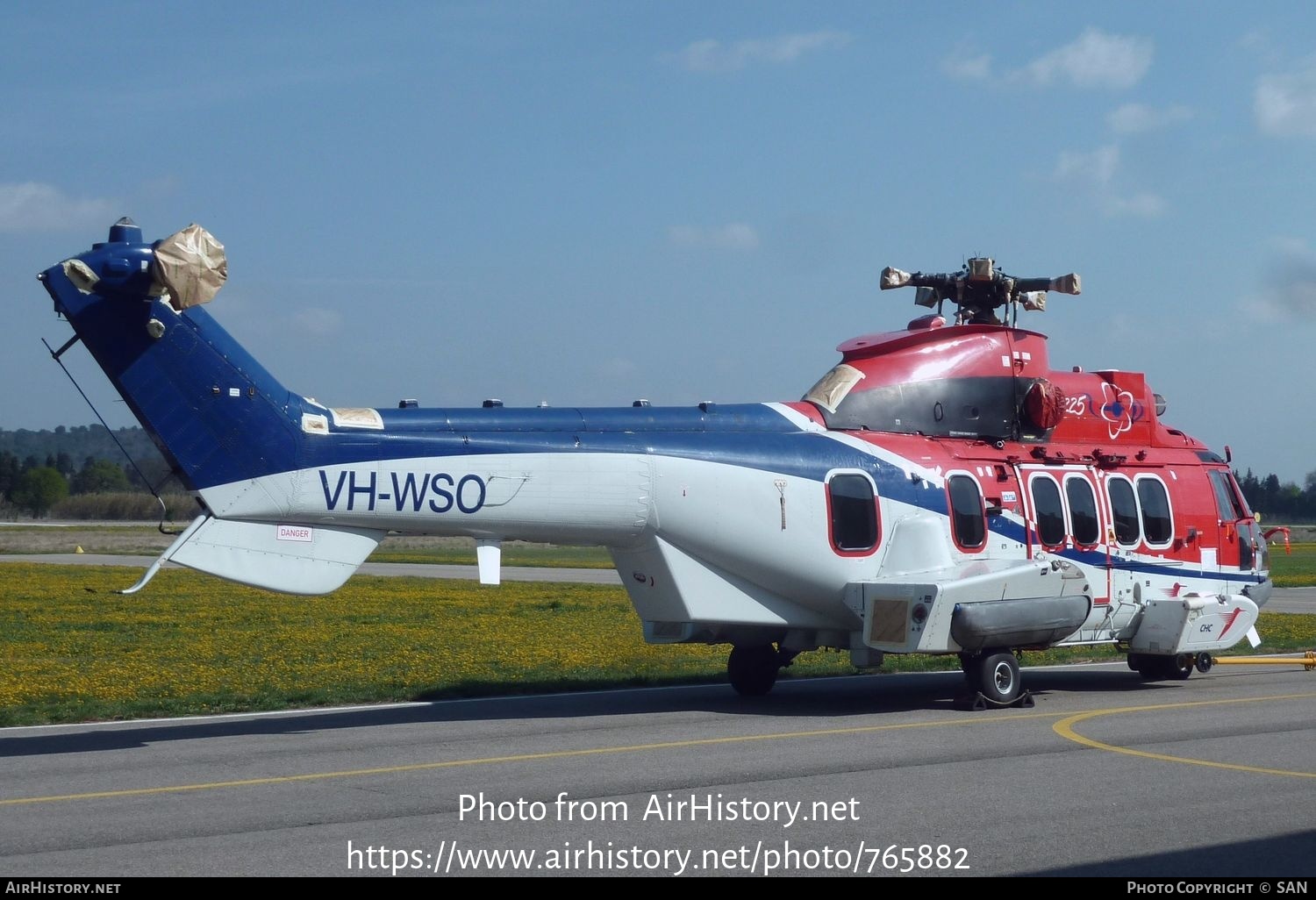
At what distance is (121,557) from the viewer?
201ft

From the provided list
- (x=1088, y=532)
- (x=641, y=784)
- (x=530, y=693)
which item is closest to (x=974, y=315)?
(x=1088, y=532)

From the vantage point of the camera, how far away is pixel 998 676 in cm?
1611

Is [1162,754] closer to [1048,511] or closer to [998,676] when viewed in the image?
[998,676]

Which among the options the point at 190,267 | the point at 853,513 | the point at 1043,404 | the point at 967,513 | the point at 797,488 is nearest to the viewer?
the point at 190,267

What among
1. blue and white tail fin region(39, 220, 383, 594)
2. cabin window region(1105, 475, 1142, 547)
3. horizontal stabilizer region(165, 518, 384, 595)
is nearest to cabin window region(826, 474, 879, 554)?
cabin window region(1105, 475, 1142, 547)

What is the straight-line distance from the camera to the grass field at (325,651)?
17938 millimetres

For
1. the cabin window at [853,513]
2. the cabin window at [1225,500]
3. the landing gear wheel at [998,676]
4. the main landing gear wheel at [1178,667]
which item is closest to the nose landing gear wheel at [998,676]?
the landing gear wheel at [998,676]

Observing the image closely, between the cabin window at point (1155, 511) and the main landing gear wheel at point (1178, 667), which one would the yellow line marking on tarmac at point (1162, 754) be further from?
the cabin window at point (1155, 511)

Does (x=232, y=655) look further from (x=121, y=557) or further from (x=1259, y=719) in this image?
(x=121, y=557)

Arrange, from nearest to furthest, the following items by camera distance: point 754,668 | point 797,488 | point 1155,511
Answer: point 797,488, point 754,668, point 1155,511

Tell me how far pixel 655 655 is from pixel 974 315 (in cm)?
806

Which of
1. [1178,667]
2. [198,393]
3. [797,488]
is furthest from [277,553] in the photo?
[1178,667]

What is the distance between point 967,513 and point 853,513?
1553 millimetres

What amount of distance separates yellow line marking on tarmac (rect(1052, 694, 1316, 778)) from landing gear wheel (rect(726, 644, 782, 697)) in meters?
3.63
